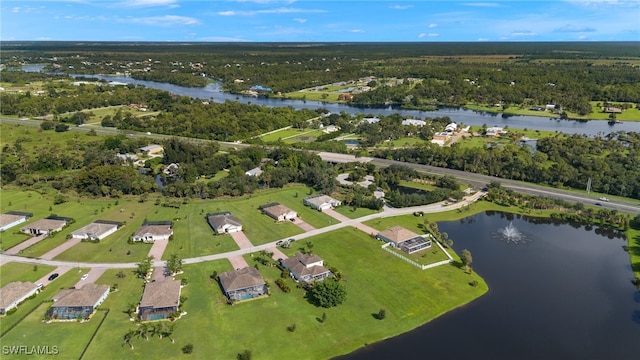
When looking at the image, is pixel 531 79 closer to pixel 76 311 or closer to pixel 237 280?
pixel 237 280

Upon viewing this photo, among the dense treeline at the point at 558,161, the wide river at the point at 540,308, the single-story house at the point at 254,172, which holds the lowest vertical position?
the wide river at the point at 540,308

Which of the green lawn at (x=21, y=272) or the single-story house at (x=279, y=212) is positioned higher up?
the single-story house at (x=279, y=212)

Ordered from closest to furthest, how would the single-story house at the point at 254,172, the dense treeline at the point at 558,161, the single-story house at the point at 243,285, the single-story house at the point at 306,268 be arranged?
1. the single-story house at the point at 243,285
2. the single-story house at the point at 306,268
3. the dense treeline at the point at 558,161
4. the single-story house at the point at 254,172

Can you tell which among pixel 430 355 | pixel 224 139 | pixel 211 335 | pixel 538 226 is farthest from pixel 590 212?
pixel 224 139

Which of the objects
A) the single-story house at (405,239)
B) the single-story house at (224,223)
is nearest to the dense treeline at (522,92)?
the single-story house at (224,223)

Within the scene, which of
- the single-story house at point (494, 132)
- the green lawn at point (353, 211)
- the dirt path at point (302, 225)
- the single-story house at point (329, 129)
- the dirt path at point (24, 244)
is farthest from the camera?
the single-story house at point (329, 129)

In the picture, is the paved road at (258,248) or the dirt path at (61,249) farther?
the dirt path at (61,249)

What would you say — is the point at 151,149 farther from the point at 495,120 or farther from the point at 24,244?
the point at 495,120

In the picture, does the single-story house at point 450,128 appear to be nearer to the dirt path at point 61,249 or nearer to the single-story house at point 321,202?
the single-story house at point 321,202
